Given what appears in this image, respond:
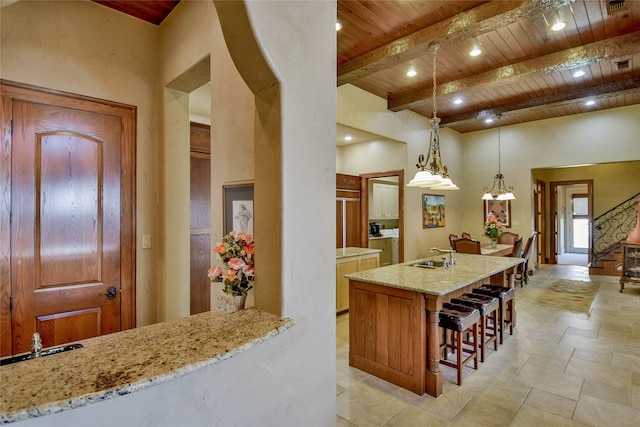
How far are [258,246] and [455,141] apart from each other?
26.0 feet

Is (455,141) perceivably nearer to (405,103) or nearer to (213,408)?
(405,103)

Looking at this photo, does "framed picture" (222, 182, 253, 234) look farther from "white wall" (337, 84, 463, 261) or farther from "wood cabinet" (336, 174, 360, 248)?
"wood cabinet" (336, 174, 360, 248)

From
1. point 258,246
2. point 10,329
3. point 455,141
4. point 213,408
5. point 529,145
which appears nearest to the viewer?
point 213,408

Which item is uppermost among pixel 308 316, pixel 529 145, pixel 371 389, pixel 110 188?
pixel 529 145

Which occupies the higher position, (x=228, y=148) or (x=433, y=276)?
(x=228, y=148)

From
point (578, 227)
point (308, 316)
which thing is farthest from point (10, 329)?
point (578, 227)

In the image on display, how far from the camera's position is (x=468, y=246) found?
5.78 m

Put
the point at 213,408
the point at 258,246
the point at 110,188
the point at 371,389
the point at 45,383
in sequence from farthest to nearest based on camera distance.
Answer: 1. the point at 371,389
2. the point at 110,188
3. the point at 258,246
4. the point at 213,408
5. the point at 45,383

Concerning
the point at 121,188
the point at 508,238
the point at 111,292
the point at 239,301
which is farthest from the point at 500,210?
the point at 111,292

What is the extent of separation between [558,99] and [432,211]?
3071mm

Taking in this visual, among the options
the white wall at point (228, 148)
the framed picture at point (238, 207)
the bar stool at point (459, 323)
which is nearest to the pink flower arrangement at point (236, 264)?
the white wall at point (228, 148)

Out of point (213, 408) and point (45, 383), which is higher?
point (45, 383)

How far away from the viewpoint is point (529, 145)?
7.55 metres

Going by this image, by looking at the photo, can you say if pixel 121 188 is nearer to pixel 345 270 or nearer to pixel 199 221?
pixel 199 221
